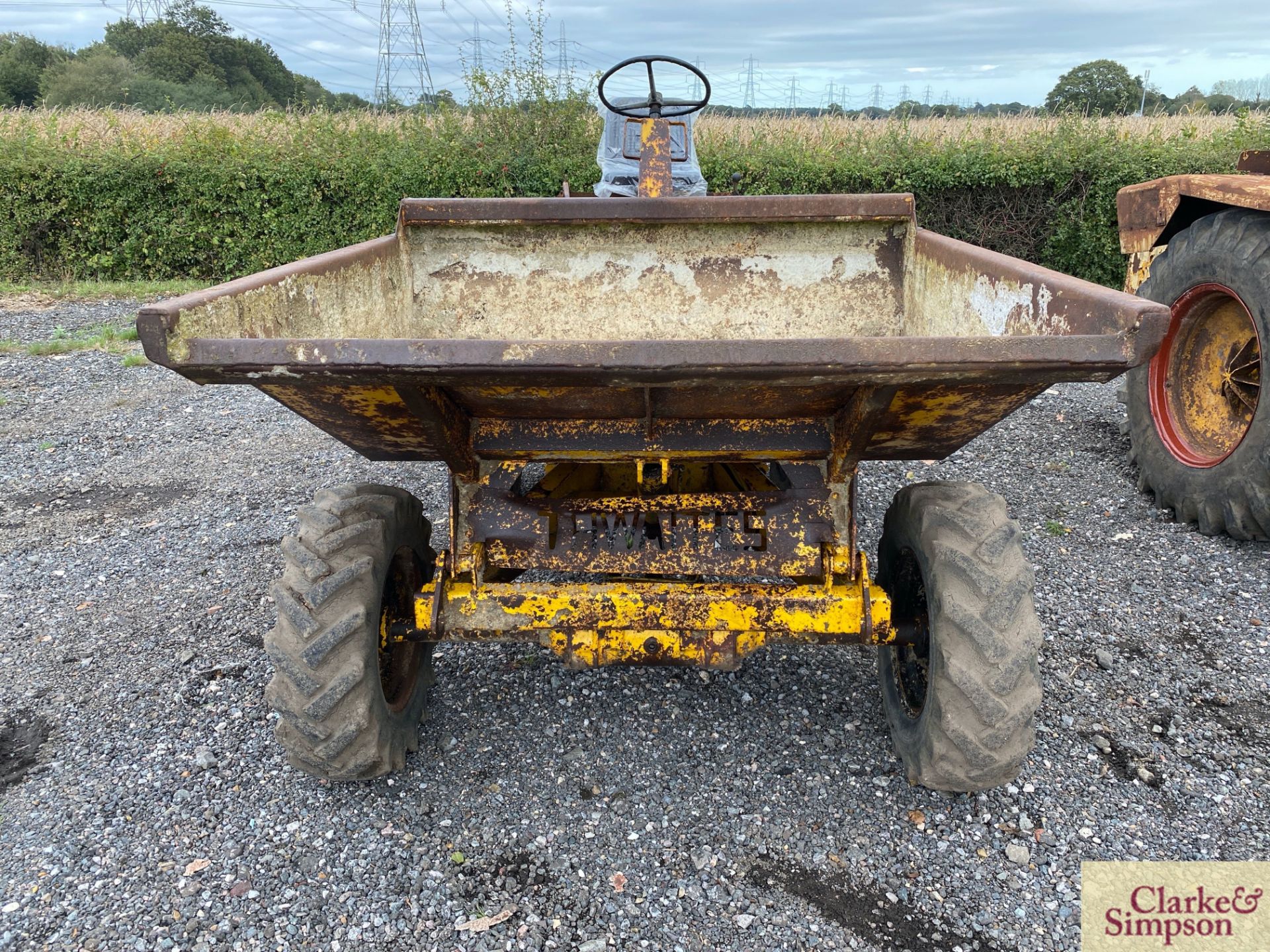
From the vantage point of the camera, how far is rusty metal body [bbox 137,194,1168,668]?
5.43 ft

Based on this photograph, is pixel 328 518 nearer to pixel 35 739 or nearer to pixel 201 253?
pixel 35 739

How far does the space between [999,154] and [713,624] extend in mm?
9580

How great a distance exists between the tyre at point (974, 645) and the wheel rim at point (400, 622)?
149cm

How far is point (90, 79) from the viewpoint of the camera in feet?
120

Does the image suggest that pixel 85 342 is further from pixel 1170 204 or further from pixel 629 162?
pixel 1170 204

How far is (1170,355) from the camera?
14.2 feet

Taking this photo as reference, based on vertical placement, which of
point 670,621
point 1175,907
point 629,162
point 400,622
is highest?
point 629,162

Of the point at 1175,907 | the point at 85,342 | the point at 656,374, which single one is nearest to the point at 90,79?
the point at 85,342

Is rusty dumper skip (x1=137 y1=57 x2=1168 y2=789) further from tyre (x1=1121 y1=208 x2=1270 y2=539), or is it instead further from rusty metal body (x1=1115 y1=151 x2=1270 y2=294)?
rusty metal body (x1=1115 y1=151 x2=1270 y2=294)

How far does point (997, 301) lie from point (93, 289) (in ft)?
37.4

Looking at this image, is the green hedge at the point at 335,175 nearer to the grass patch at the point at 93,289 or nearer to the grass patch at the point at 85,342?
the grass patch at the point at 93,289

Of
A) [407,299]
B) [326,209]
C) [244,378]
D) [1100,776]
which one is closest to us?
[244,378]

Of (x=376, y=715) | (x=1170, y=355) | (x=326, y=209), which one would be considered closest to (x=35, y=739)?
(x=376, y=715)

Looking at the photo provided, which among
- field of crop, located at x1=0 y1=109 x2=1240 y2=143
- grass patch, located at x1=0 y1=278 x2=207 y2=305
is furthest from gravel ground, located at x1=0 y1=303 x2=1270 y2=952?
field of crop, located at x1=0 y1=109 x2=1240 y2=143
